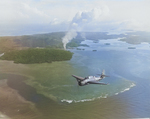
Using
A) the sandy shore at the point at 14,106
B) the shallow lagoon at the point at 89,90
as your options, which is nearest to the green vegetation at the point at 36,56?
the shallow lagoon at the point at 89,90

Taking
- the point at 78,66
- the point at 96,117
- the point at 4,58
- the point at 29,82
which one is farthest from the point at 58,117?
the point at 4,58

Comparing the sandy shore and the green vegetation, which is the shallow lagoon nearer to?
the sandy shore

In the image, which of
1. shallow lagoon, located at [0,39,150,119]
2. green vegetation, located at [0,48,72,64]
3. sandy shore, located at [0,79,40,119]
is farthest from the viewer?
green vegetation, located at [0,48,72,64]

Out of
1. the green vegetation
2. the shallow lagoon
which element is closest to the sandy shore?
the shallow lagoon

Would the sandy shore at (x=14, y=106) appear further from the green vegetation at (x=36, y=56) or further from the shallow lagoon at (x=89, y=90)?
the green vegetation at (x=36, y=56)

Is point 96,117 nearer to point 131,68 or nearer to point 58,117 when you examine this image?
point 58,117

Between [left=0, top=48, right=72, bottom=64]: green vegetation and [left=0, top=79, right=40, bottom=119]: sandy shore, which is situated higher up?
[left=0, top=48, right=72, bottom=64]: green vegetation

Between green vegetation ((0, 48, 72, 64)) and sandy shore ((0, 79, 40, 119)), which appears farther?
green vegetation ((0, 48, 72, 64))

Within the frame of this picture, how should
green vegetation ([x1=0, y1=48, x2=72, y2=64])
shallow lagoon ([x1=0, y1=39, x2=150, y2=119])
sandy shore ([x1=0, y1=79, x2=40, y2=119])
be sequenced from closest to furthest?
1. sandy shore ([x1=0, y1=79, x2=40, y2=119])
2. shallow lagoon ([x1=0, y1=39, x2=150, y2=119])
3. green vegetation ([x1=0, y1=48, x2=72, y2=64])
